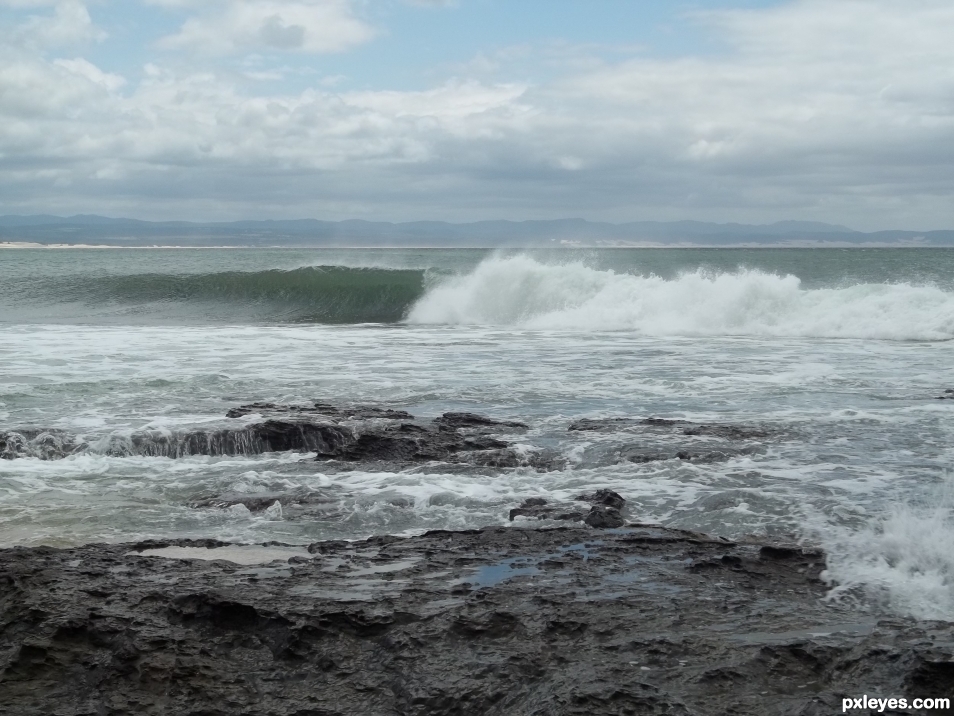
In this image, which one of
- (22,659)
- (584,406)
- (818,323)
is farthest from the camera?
(818,323)

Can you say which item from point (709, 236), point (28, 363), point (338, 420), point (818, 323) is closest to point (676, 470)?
point (338, 420)

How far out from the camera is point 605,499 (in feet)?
22.7

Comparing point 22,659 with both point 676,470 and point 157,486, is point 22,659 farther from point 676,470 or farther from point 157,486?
point 676,470

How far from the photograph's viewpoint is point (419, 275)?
38156mm

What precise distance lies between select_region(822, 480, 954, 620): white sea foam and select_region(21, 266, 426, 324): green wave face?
23615 millimetres

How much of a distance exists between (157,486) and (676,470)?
4.11m

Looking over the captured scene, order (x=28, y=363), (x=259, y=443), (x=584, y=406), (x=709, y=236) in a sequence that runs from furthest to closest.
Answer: (x=709, y=236)
(x=28, y=363)
(x=584, y=406)
(x=259, y=443)

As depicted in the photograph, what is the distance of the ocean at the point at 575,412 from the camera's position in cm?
663

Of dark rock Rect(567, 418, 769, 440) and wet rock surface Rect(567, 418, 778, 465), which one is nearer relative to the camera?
wet rock surface Rect(567, 418, 778, 465)

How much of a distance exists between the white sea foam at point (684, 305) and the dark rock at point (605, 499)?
1609 cm

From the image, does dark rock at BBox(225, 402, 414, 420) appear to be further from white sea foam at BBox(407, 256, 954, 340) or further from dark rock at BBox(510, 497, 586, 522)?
white sea foam at BBox(407, 256, 954, 340)

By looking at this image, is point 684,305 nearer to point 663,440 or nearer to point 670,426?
point 670,426

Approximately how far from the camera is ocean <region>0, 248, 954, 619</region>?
6633mm

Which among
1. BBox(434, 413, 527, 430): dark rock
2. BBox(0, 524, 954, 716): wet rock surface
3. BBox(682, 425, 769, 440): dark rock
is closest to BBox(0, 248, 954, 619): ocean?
BBox(682, 425, 769, 440): dark rock
